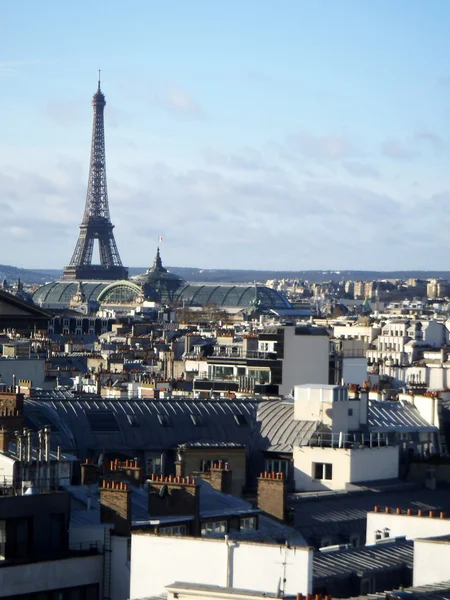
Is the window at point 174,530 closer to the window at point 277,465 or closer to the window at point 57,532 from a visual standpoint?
the window at point 57,532

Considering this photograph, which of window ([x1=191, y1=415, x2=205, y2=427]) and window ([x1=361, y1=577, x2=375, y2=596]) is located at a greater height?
window ([x1=191, y1=415, x2=205, y2=427])

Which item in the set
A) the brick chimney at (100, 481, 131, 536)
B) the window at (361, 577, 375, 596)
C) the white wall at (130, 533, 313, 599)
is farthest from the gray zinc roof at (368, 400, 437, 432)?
the white wall at (130, 533, 313, 599)

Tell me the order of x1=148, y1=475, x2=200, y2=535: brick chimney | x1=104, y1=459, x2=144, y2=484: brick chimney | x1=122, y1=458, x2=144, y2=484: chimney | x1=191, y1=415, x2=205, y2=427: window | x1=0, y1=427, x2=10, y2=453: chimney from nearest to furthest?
1. x1=148, y1=475, x2=200, y2=535: brick chimney
2. x1=104, y1=459, x2=144, y2=484: brick chimney
3. x1=122, y1=458, x2=144, y2=484: chimney
4. x1=0, y1=427, x2=10, y2=453: chimney
5. x1=191, y1=415, x2=205, y2=427: window

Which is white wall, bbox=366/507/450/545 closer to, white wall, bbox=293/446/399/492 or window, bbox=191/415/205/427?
white wall, bbox=293/446/399/492

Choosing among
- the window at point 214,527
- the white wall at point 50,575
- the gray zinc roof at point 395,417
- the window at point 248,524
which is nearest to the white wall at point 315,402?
the gray zinc roof at point 395,417

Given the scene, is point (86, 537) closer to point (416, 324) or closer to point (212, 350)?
point (212, 350)

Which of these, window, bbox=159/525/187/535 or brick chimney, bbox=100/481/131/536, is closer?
brick chimney, bbox=100/481/131/536

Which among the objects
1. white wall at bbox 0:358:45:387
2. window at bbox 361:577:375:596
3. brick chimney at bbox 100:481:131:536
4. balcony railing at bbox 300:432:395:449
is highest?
white wall at bbox 0:358:45:387
